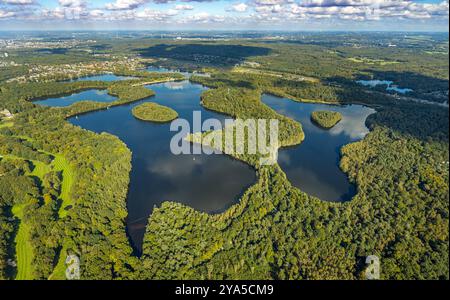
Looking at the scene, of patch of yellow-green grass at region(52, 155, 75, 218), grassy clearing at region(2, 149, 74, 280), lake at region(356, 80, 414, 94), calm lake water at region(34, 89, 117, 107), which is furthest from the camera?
lake at region(356, 80, 414, 94)

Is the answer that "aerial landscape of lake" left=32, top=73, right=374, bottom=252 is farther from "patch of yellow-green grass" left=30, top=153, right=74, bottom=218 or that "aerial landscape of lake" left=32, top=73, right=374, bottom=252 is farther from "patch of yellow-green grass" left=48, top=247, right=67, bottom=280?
"patch of yellow-green grass" left=30, top=153, right=74, bottom=218

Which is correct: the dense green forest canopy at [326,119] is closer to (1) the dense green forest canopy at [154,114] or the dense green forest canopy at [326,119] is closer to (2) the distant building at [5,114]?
(1) the dense green forest canopy at [154,114]

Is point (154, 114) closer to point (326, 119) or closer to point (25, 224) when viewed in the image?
point (25, 224)

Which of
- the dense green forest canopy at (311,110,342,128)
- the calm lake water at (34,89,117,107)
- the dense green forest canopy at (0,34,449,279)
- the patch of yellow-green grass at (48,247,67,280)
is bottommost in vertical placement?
the patch of yellow-green grass at (48,247,67,280)

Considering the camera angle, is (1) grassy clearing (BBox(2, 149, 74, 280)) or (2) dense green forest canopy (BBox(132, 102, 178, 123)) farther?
(2) dense green forest canopy (BBox(132, 102, 178, 123))

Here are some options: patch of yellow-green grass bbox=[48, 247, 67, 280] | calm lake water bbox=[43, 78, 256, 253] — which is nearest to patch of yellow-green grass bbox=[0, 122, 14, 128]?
calm lake water bbox=[43, 78, 256, 253]
